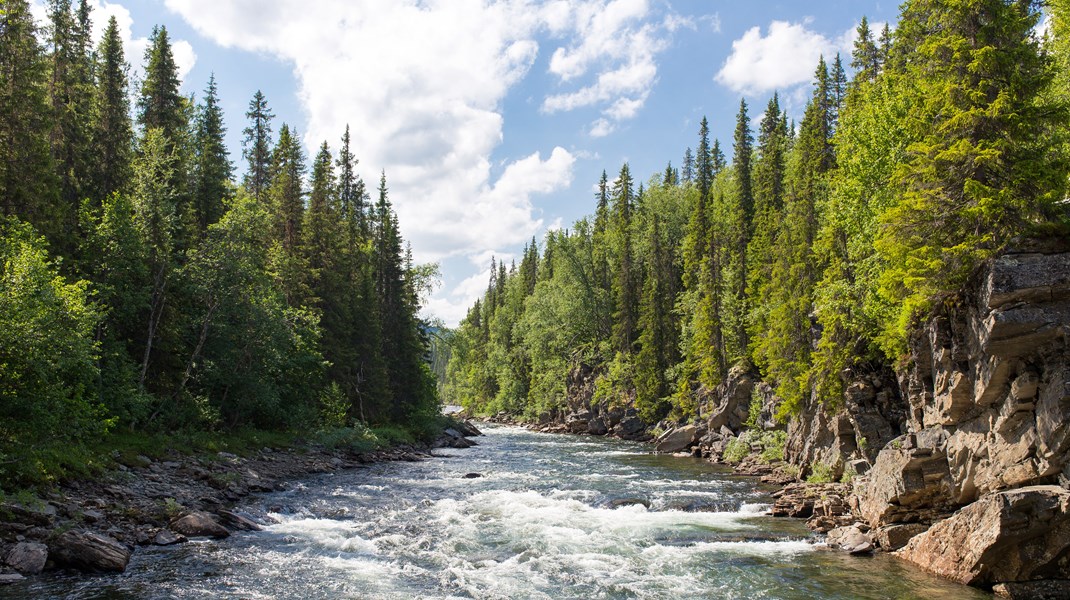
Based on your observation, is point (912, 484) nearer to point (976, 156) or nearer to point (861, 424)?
point (976, 156)

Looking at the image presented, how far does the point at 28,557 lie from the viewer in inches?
497

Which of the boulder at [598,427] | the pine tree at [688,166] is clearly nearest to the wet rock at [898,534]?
the boulder at [598,427]

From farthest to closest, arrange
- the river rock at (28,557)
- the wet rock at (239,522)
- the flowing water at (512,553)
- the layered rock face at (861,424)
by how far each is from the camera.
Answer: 1. the layered rock face at (861,424)
2. the wet rock at (239,522)
3. the flowing water at (512,553)
4. the river rock at (28,557)

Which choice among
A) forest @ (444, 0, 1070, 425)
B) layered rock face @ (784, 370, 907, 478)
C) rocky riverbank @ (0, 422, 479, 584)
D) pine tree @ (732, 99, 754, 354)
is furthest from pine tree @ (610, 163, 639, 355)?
rocky riverbank @ (0, 422, 479, 584)

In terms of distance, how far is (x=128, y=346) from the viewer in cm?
2800

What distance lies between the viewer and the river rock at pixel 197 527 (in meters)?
16.7

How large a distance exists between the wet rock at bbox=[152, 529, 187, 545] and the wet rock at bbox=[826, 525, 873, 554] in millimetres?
16326

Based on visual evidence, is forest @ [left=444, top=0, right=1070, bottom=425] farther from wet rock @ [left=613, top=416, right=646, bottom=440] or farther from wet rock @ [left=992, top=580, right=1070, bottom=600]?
wet rock @ [left=992, top=580, right=1070, bottom=600]

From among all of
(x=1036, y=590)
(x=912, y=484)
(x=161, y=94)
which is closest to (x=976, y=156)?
(x=912, y=484)

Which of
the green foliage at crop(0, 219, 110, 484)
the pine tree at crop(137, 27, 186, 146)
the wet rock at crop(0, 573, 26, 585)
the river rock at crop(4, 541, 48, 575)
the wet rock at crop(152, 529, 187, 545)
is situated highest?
the pine tree at crop(137, 27, 186, 146)

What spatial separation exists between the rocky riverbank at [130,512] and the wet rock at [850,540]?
15.7 m

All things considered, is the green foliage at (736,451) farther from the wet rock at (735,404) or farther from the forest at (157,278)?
the forest at (157,278)

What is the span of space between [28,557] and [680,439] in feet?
121

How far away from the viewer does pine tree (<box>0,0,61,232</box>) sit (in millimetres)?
23094
